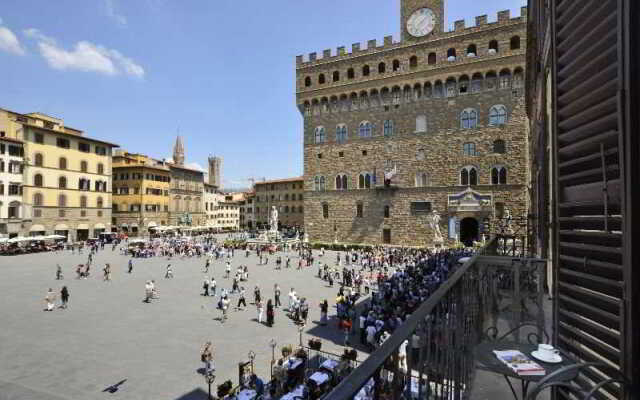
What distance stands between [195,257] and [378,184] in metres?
19.2

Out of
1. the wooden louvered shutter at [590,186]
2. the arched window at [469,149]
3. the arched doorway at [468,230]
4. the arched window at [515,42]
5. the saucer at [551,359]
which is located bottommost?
the arched doorway at [468,230]

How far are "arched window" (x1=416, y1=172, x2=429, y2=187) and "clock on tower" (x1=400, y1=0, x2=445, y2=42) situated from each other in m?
13.1

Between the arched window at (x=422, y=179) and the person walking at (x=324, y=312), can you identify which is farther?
the arched window at (x=422, y=179)

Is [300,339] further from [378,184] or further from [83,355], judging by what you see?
[378,184]

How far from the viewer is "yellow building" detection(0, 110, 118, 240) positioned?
40375 mm

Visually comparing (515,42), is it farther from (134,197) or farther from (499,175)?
(134,197)

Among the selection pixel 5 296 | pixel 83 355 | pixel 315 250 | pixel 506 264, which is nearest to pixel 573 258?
pixel 506 264

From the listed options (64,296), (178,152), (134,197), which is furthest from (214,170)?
(64,296)

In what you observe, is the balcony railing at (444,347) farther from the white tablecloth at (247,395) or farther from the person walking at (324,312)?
the person walking at (324,312)

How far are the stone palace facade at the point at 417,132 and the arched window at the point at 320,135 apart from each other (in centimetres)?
11

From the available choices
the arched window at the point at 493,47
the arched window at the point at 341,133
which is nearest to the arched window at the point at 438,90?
the arched window at the point at 493,47

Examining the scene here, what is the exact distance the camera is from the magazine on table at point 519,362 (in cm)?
220

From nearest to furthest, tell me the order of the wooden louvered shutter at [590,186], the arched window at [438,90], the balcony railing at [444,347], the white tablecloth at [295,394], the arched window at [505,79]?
1. the balcony railing at [444,347]
2. the wooden louvered shutter at [590,186]
3. the white tablecloth at [295,394]
4. the arched window at [505,79]
5. the arched window at [438,90]

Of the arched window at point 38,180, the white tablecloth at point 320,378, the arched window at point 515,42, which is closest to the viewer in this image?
the white tablecloth at point 320,378
